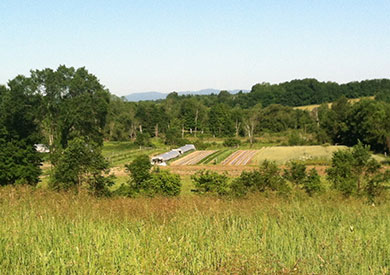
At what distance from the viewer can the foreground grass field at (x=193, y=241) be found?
3355 millimetres

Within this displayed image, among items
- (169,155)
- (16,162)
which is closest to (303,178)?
(16,162)

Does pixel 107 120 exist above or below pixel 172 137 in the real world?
above

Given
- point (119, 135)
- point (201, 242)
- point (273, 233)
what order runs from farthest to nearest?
point (119, 135)
point (273, 233)
point (201, 242)

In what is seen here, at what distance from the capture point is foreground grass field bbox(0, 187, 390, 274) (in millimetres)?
3355

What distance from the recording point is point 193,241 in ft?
13.4

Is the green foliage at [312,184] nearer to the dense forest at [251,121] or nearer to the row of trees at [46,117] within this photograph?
the row of trees at [46,117]

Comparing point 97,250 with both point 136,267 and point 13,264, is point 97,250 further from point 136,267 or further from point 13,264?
point 13,264

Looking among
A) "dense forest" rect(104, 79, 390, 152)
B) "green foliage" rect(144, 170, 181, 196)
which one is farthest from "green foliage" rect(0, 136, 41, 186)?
"dense forest" rect(104, 79, 390, 152)

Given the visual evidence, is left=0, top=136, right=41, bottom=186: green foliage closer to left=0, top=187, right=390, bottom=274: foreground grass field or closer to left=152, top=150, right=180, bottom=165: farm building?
left=152, top=150, right=180, bottom=165: farm building

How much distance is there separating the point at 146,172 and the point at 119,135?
69869 millimetres

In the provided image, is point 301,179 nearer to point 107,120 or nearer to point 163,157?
point 163,157

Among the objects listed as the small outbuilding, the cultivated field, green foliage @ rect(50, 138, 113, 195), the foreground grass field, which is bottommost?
the cultivated field

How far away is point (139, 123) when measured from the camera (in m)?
98.5

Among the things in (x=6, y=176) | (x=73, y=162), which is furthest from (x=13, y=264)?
(x=6, y=176)
